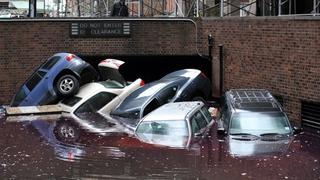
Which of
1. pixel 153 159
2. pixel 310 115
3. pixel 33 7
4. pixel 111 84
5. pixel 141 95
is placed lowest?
pixel 153 159

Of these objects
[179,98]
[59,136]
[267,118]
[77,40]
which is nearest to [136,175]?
[267,118]

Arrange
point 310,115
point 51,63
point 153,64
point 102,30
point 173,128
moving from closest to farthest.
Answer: point 173,128 → point 310,115 → point 51,63 → point 102,30 → point 153,64

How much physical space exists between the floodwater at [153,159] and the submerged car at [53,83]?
425 centimetres

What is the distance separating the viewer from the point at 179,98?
1631 centimetres

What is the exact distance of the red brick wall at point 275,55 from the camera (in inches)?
592

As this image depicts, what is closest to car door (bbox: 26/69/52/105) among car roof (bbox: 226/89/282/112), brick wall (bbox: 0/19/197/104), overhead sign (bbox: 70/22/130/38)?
brick wall (bbox: 0/19/197/104)

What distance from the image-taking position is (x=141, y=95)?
1628 cm

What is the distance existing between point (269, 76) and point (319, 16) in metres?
2.64

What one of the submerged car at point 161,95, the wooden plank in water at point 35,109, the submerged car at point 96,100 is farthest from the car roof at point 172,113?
the wooden plank in water at point 35,109

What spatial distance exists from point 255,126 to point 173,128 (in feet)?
5.62

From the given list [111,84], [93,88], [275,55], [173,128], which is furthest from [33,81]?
[275,55]

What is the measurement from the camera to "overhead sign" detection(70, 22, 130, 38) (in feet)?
64.9

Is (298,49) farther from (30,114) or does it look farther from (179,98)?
(30,114)

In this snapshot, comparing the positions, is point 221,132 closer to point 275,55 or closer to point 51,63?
point 275,55
